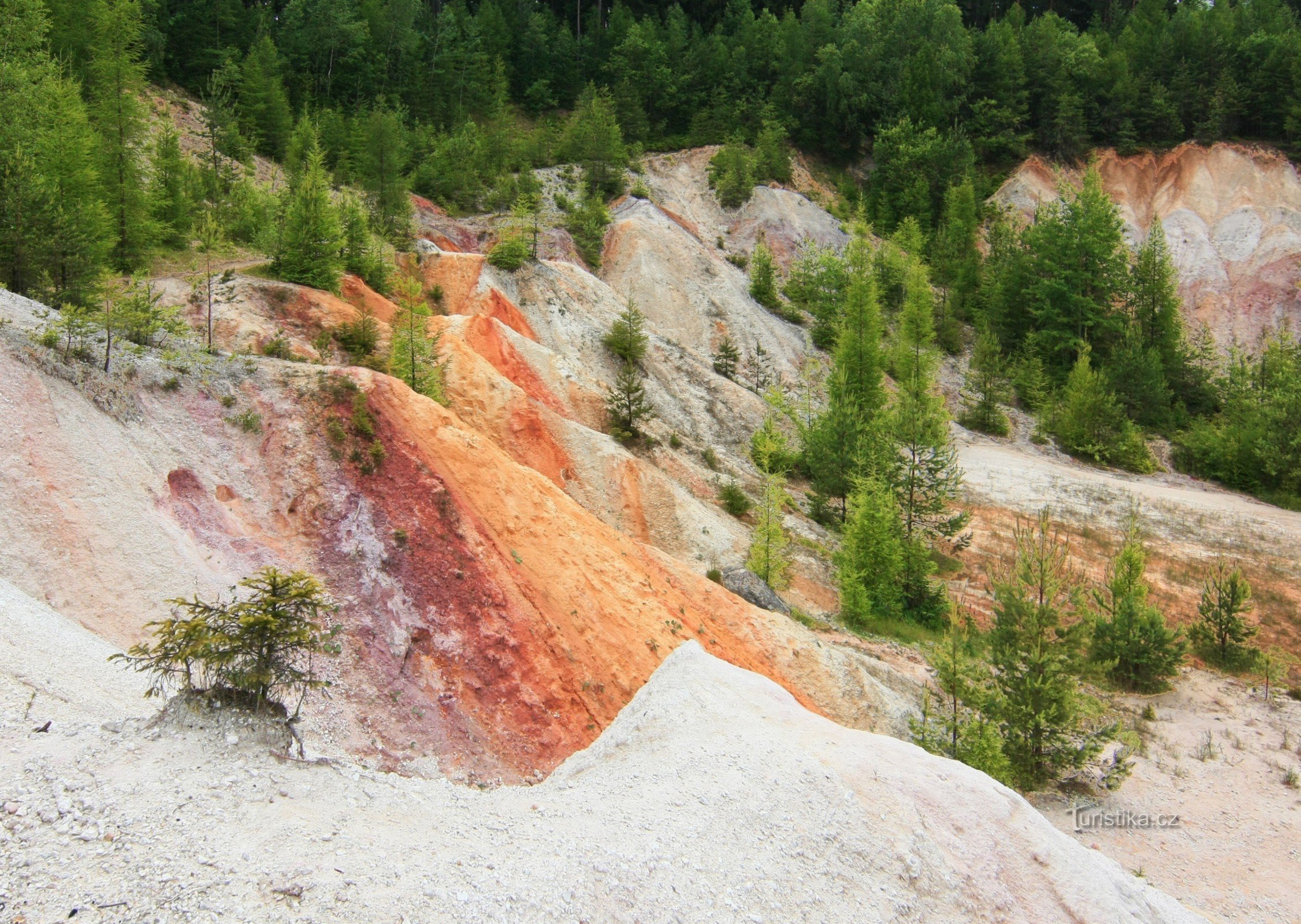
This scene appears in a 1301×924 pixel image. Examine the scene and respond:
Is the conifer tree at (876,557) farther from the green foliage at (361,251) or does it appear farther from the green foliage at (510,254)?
the green foliage at (510,254)

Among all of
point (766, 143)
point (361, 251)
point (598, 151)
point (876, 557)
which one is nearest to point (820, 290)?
point (598, 151)

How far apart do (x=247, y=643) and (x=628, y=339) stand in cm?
2882

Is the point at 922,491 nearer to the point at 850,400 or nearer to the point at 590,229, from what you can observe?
the point at 850,400

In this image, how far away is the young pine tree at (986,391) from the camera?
1806 inches

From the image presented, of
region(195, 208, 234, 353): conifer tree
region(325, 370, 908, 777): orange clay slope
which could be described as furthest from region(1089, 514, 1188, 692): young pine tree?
region(195, 208, 234, 353): conifer tree

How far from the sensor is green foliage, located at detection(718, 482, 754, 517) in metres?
29.8

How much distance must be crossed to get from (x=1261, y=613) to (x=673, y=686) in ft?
87.2

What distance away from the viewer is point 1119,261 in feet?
168

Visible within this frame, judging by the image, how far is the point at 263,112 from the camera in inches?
1818

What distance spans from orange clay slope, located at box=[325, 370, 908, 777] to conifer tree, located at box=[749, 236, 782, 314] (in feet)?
102

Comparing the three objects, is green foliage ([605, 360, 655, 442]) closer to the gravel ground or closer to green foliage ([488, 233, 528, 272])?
green foliage ([488, 233, 528, 272])

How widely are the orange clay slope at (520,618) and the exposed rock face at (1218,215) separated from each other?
49111 millimetres

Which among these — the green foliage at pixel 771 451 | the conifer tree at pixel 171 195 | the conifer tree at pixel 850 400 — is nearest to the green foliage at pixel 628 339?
the green foliage at pixel 771 451

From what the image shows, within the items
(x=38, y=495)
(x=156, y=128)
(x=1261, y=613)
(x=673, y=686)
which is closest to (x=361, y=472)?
(x=38, y=495)
